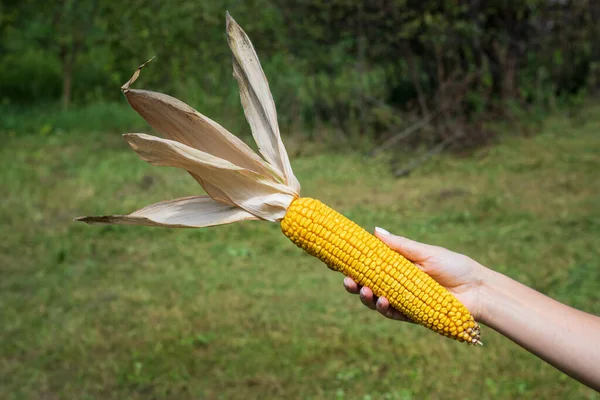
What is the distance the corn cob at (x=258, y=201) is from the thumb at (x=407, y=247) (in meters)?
0.23

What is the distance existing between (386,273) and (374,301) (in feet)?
0.62

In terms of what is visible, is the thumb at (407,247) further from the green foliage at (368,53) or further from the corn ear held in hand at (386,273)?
the green foliage at (368,53)

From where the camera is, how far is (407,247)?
203 cm

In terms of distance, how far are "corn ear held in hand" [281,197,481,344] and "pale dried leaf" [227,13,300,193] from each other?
27 cm

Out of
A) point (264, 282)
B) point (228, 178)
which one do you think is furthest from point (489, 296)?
point (264, 282)

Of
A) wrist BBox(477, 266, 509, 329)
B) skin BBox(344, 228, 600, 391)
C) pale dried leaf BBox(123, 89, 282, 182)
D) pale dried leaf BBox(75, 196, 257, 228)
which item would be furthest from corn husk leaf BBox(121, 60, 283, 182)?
wrist BBox(477, 266, 509, 329)

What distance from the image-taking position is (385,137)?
8.38 meters

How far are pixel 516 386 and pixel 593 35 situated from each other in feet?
23.0

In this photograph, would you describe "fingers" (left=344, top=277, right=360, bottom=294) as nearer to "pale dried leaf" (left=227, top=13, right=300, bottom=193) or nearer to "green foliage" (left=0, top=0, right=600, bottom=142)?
"pale dried leaf" (left=227, top=13, right=300, bottom=193)

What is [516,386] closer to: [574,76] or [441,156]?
[441,156]

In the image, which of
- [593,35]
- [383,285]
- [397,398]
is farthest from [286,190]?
[593,35]

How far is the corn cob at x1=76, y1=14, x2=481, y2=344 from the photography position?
68.9 inches

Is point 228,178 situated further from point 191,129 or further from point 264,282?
point 264,282

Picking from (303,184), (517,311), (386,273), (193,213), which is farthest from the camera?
(303,184)
